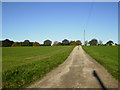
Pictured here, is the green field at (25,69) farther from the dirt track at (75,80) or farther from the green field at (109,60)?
the green field at (109,60)

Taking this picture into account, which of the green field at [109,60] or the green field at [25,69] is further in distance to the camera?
the green field at [109,60]

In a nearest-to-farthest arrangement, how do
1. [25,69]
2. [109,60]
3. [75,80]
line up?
[75,80] < [25,69] < [109,60]

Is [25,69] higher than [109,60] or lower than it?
lower

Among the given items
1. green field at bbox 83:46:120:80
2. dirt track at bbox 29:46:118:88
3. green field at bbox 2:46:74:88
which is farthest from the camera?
green field at bbox 83:46:120:80

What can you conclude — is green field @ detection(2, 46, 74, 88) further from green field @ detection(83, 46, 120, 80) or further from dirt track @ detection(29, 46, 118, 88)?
green field @ detection(83, 46, 120, 80)

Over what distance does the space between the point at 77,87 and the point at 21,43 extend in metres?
169

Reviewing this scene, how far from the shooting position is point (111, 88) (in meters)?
4.94

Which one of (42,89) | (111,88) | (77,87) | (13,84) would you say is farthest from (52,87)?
(111,88)

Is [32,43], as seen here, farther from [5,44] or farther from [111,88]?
[111,88]

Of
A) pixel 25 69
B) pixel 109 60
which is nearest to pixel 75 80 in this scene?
pixel 25 69

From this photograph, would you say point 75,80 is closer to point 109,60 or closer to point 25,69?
point 25,69

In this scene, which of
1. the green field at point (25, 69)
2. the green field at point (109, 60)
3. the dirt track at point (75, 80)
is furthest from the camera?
the green field at point (109, 60)

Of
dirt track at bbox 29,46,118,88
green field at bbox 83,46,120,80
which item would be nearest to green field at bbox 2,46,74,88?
dirt track at bbox 29,46,118,88

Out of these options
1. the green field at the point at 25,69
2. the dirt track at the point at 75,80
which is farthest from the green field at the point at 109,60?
the green field at the point at 25,69
